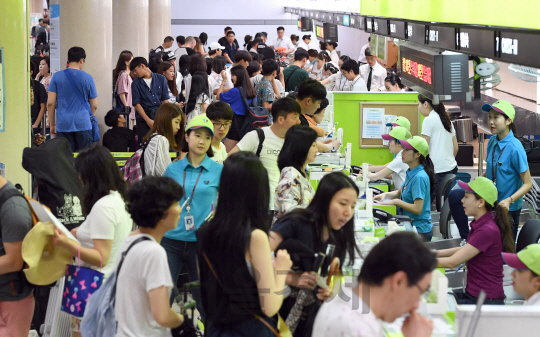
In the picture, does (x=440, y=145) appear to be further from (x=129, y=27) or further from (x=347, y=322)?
(x=129, y=27)

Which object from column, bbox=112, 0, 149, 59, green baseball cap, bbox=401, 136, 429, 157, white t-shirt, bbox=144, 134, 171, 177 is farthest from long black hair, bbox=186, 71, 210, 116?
column, bbox=112, 0, 149, 59

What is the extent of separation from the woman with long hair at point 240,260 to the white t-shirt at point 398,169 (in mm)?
4224

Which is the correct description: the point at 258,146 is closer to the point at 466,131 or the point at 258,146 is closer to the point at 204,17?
the point at 466,131

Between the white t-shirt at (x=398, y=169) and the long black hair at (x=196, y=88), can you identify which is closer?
the white t-shirt at (x=398, y=169)

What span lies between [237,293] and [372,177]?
4.97 meters

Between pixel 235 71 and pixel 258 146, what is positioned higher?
pixel 235 71

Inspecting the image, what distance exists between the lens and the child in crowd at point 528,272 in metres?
3.29

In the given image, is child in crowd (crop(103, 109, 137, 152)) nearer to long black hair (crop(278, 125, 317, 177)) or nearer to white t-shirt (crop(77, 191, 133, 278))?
long black hair (crop(278, 125, 317, 177))

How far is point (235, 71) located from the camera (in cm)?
837

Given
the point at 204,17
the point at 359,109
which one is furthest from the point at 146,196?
the point at 204,17

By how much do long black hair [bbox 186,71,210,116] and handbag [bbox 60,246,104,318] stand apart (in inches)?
230

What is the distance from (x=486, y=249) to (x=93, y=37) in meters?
6.61

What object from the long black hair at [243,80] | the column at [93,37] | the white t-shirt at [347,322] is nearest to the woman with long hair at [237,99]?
the long black hair at [243,80]

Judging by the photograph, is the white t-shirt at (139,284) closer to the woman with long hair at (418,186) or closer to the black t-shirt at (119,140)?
the woman with long hair at (418,186)
